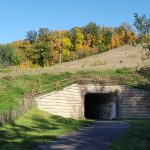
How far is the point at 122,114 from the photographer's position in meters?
47.3

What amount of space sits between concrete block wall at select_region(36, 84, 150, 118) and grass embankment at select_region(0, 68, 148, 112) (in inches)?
45.5

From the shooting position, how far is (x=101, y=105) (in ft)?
187

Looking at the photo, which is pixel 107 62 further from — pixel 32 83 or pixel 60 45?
pixel 60 45

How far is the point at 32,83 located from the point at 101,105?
43.3ft

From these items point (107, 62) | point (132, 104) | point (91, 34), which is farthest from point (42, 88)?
point (91, 34)

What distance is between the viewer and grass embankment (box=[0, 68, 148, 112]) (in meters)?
36.4

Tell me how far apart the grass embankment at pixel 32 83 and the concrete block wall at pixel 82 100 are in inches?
45.5

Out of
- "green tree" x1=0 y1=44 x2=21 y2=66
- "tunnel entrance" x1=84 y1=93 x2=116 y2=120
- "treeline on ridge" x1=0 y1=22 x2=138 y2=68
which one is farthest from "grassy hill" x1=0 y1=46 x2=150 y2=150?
"green tree" x1=0 y1=44 x2=21 y2=66

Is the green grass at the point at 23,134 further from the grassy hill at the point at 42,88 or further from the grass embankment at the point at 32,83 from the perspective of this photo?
the grass embankment at the point at 32,83

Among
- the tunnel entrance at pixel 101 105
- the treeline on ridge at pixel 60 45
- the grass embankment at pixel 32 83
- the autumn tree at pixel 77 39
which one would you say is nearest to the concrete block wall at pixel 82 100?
the grass embankment at pixel 32 83

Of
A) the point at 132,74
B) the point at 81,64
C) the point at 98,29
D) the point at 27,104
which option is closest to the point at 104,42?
the point at 98,29

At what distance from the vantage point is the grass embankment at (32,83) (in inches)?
1433

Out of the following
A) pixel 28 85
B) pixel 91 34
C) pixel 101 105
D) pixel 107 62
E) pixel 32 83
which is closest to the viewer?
pixel 28 85

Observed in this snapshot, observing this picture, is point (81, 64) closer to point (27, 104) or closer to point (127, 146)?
point (27, 104)
